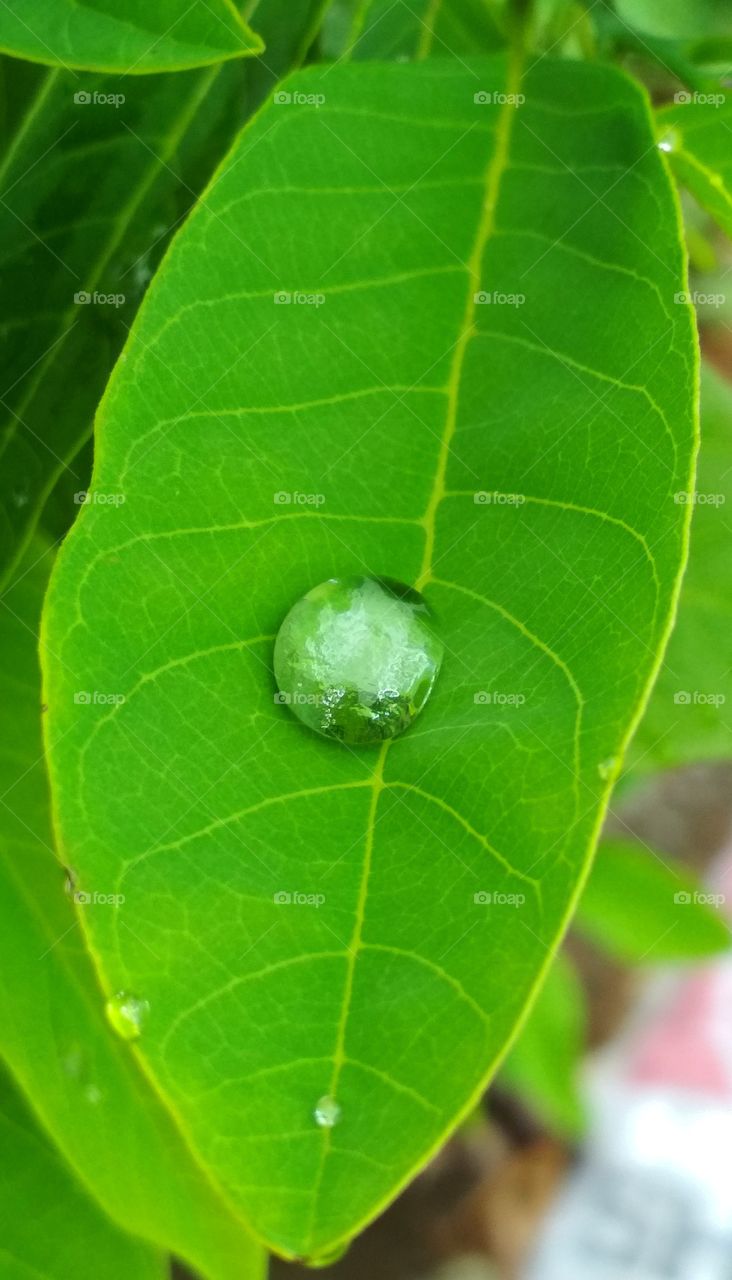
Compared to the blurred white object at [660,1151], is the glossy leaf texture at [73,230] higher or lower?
higher

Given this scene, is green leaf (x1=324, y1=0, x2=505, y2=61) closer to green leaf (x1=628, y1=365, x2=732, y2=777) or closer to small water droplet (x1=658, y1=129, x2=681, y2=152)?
small water droplet (x1=658, y1=129, x2=681, y2=152)

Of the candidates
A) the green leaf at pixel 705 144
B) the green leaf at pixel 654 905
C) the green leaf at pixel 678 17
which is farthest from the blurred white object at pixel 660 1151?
the green leaf at pixel 705 144

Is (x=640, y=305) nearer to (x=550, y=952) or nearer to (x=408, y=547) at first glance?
(x=408, y=547)

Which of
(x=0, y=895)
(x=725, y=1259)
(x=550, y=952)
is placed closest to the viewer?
(x=550, y=952)

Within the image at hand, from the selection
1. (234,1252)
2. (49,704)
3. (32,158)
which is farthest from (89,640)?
(234,1252)

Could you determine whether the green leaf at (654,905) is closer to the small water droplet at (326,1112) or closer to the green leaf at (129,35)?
the small water droplet at (326,1112)

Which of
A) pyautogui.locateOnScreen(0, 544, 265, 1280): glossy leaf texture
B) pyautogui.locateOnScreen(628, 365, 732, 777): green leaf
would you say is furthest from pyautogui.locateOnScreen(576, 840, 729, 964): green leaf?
pyautogui.locateOnScreen(0, 544, 265, 1280): glossy leaf texture
